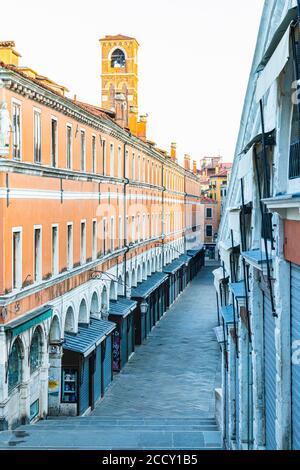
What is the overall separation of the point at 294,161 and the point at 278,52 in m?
1.38

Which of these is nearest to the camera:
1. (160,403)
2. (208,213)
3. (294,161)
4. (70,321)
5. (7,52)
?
(294,161)

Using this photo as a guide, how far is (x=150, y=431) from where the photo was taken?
734 inches

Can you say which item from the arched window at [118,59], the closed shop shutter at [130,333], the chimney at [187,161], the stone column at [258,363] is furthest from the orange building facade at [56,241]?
the arched window at [118,59]

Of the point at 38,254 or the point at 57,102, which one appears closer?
the point at 38,254

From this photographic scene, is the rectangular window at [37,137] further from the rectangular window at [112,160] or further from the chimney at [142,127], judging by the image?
the chimney at [142,127]

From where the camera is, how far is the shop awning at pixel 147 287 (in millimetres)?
36634

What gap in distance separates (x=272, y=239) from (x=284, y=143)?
147 cm

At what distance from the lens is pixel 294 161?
834 cm

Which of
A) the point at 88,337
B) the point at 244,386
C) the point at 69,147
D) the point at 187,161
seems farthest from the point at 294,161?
the point at 187,161

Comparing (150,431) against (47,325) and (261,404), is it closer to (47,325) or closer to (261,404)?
(47,325)

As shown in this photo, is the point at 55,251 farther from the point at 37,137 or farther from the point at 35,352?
the point at 37,137

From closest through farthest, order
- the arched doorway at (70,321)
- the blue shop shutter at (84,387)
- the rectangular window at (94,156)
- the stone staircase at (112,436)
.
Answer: the stone staircase at (112,436) → the blue shop shutter at (84,387) → the arched doorway at (70,321) → the rectangular window at (94,156)

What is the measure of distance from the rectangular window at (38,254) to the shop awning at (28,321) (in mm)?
900
